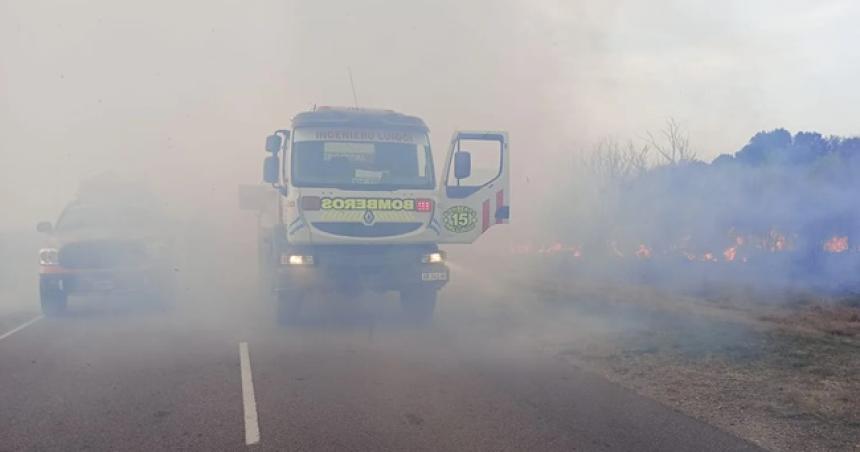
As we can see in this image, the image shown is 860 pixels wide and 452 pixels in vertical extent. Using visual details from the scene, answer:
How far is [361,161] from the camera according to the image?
9.93 metres

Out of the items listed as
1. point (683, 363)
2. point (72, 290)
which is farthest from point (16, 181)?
point (683, 363)

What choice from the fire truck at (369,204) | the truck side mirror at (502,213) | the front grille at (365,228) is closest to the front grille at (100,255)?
the fire truck at (369,204)

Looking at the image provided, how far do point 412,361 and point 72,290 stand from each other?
6.43m

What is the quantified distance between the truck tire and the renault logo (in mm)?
5306

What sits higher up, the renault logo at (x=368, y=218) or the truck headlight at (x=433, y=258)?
the renault logo at (x=368, y=218)

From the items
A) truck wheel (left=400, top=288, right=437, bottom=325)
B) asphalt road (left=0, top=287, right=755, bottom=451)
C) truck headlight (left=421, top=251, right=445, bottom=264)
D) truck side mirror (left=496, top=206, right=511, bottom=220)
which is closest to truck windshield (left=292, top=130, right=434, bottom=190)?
truck headlight (left=421, top=251, right=445, bottom=264)

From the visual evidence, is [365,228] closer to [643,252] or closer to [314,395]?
[314,395]

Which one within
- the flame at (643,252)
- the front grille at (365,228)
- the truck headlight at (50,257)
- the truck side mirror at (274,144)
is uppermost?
the truck side mirror at (274,144)

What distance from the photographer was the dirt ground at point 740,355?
17.9 feet

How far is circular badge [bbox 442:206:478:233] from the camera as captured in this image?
10.1 meters

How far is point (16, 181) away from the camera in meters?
31.0

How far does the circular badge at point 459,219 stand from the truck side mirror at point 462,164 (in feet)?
1.59

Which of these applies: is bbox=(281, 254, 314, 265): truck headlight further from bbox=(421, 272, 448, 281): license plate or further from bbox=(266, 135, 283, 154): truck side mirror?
bbox=(266, 135, 283, 154): truck side mirror

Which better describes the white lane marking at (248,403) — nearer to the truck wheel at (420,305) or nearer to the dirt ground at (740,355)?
the truck wheel at (420,305)
